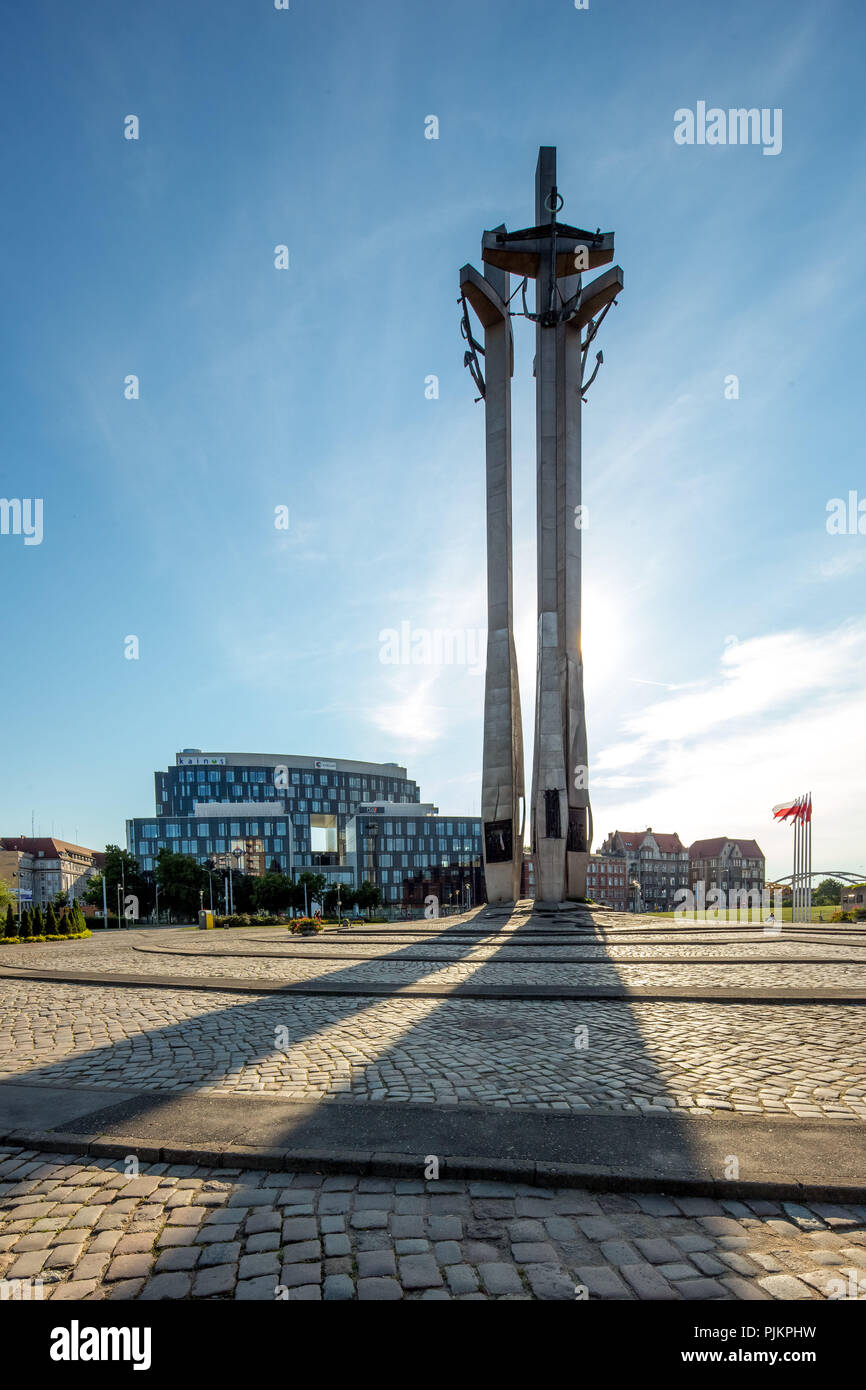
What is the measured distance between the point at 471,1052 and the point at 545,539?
37.9 metres

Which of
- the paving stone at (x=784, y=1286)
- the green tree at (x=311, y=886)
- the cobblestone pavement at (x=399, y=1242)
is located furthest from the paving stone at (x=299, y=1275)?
the green tree at (x=311, y=886)

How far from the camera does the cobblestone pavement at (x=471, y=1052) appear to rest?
22.8 feet

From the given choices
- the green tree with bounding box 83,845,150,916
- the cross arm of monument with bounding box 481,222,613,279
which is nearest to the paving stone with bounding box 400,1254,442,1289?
the cross arm of monument with bounding box 481,222,613,279

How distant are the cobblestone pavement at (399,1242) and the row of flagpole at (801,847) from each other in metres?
47.8

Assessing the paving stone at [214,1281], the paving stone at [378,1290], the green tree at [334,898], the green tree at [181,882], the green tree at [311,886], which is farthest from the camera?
the green tree at [334,898]

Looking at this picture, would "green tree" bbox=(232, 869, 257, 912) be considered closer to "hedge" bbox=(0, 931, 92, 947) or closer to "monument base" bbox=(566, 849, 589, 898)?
"hedge" bbox=(0, 931, 92, 947)

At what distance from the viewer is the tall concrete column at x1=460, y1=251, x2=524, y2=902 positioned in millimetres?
40938

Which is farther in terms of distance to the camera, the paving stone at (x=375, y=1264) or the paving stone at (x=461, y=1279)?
the paving stone at (x=375, y=1264)

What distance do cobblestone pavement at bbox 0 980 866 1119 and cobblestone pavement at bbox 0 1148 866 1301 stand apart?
6.05ft

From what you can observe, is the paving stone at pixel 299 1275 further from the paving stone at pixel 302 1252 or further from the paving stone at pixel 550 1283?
the paving stone at pixel 550 1283

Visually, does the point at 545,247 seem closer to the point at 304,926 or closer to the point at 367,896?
the point at 304,926

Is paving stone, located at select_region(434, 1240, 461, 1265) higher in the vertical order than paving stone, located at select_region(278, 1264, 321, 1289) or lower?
lower
